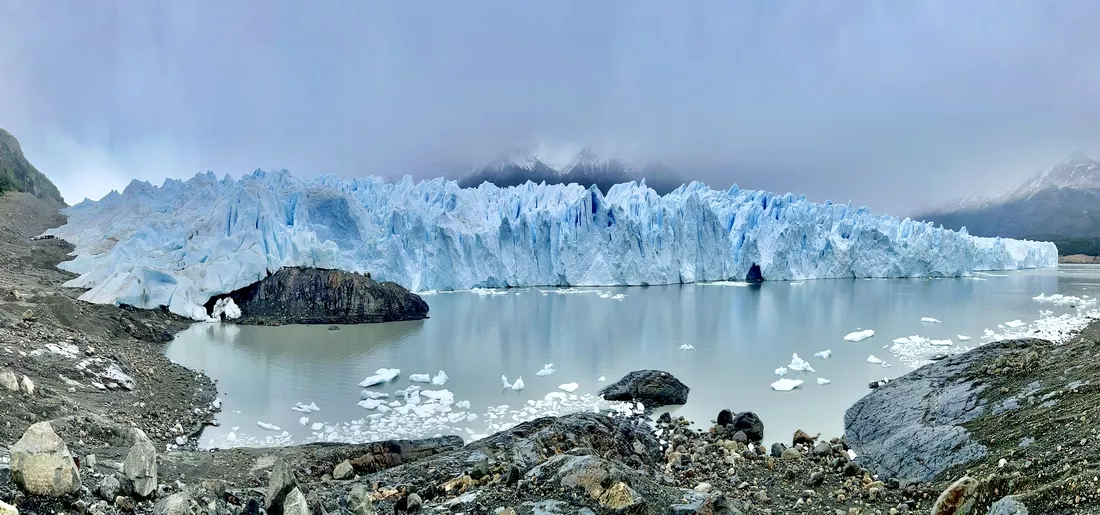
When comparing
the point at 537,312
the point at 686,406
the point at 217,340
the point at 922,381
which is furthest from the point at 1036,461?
the point at 537,312

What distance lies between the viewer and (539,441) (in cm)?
455

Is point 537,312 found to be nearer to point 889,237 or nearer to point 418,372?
point 418,372

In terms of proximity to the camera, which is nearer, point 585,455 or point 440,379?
point 585,455

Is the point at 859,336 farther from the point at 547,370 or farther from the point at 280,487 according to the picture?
the point at 280,487

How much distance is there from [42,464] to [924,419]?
6.05m

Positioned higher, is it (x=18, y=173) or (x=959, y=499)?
(x=18, y=173)

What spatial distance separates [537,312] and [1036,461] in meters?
15.1

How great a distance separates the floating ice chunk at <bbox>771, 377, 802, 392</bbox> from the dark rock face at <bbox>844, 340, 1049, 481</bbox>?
1325 millimetres

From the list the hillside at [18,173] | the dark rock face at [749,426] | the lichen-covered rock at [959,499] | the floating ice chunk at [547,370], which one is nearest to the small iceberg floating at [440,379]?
the floating ice chunk at [547,370]

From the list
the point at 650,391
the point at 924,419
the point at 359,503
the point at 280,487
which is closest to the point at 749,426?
the point at 924,419

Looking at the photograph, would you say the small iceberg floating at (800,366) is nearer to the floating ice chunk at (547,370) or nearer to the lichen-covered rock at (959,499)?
the floating ice chunk at (547,370)

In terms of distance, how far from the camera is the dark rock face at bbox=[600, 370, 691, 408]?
761 centimetres

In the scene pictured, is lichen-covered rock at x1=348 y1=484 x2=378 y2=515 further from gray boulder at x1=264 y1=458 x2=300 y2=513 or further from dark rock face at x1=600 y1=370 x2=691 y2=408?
dark rock face at x1=600 y1=370 x2=691 y2=408

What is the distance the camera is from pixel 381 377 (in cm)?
867
